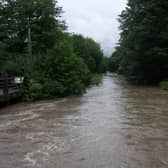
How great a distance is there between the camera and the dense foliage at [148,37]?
24.3 m

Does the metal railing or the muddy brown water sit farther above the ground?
the metal railing

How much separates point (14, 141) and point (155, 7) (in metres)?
20.7

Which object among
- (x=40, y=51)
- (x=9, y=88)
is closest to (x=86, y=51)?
(x=40, y=51)

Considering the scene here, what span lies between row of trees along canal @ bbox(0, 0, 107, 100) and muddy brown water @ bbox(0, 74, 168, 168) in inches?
203

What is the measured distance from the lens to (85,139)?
7.43 meters

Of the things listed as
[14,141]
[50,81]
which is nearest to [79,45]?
[50,81]

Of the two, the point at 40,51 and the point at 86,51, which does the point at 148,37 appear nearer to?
the point at 40,51

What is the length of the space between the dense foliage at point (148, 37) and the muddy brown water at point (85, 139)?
45.1 ft

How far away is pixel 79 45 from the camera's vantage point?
43.5 m

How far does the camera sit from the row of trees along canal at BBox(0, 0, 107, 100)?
17.2 meters

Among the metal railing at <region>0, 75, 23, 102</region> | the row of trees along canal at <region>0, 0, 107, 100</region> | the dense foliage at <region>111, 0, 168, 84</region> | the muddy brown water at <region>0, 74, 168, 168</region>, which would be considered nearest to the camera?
the muddy brown water at <region>0, 74, 168, 168</region>

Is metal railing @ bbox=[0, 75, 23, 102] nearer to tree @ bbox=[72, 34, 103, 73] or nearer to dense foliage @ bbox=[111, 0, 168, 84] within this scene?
dense foliage @ bbox=[111, 0, 168, 84]

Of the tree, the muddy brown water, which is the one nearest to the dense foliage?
the tree

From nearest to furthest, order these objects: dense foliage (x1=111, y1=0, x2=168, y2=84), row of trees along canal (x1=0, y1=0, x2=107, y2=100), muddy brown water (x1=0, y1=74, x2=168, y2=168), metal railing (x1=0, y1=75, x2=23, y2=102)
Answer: muddy brown water (x1=0, y1=74, x2=168, y2=168), metal railing (x1=0, y1=75, x2=23, y2=102), row of trees along canal (x1=0, y1=0, x2=107, y2=100), dense foliage (x1=111, y1=0, x2=168, y2=84)
